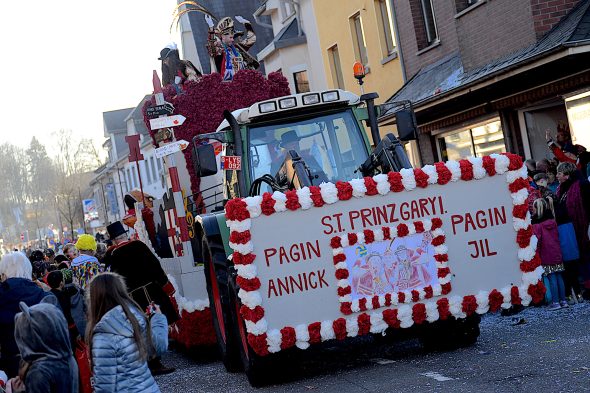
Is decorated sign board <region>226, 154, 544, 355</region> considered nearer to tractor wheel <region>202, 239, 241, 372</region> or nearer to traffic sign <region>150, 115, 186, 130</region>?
tractor wheel <region>202, 239, 241, 372</region>

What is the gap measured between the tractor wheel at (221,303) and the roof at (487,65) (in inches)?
92.3

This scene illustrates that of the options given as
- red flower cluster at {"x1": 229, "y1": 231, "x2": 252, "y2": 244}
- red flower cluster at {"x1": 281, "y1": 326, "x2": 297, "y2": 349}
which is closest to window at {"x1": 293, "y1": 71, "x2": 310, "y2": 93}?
red flower cluster at {"x1": 229, "y1": 231, "x2": 252, "y2": 244}

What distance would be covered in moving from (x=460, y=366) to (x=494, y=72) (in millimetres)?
6997

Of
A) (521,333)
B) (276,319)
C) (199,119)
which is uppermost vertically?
(199,119)

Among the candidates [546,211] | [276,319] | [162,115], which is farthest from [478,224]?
[162,115]

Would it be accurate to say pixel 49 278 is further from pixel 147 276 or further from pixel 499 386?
pixel 499 386

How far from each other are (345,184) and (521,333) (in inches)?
106

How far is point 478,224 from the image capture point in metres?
9.45

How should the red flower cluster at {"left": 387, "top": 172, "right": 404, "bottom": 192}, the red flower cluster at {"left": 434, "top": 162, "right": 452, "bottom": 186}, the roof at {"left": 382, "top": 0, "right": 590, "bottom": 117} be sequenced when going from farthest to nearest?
the roof at {"left": 382, "top": 0, "right": 590, "bottom": 117} → the red flower cluster at {"left": 434, "top": 162, "right": 452, "bottom": 186} → the red flower cluster at {"left": 387, "top": 172, "right": 404, "bottom": 192}

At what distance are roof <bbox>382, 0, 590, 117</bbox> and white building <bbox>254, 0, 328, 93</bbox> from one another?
973 centimetres

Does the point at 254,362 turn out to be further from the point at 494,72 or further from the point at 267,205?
the point at 494,72

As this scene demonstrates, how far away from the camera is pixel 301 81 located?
3366cm

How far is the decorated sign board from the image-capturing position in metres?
8.95

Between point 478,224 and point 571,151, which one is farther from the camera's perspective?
point 571,151
